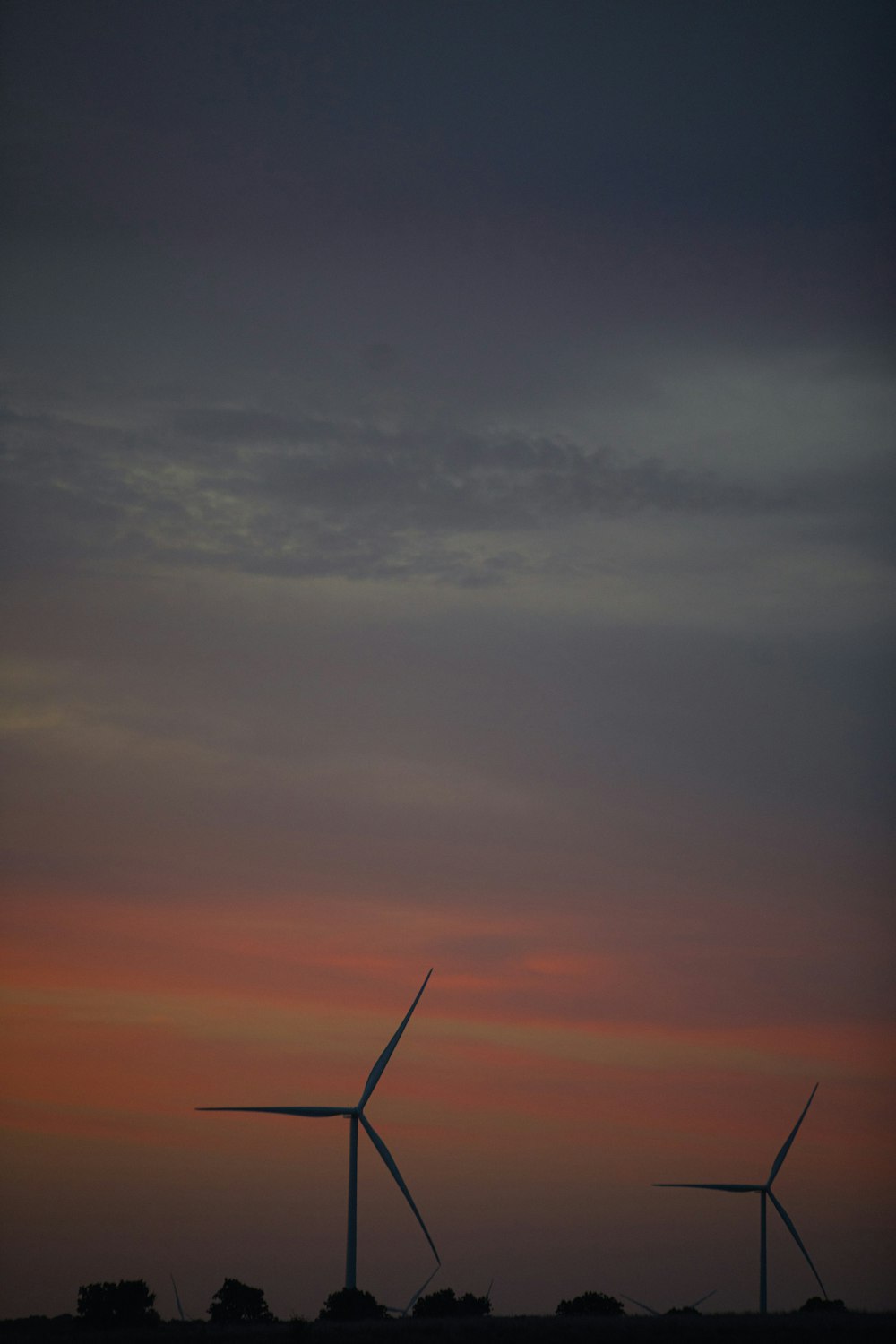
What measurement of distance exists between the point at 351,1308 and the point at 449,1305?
25428mm

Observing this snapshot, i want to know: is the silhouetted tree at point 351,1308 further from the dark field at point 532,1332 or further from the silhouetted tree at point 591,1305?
the silhouetted tree at point 591,1305

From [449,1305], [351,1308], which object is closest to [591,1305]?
[449,1305]

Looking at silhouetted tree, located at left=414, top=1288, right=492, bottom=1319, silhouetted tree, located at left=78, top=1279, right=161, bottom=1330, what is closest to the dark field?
silhouetted tree, located at left=78, top=1279, right=161, bottom=1330

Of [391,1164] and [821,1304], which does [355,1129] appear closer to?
[391,1164]

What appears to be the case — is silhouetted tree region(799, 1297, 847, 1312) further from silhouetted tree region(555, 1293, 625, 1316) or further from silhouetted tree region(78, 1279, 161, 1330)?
silhouetted tree region(78, 1279, 161, 1330)

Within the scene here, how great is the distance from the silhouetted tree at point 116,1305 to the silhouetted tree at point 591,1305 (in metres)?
42.0

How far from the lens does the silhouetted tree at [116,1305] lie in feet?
367

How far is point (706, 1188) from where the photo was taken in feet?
491

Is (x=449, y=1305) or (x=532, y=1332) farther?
(x=449, y=1305)

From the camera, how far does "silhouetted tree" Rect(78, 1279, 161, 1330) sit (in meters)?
112

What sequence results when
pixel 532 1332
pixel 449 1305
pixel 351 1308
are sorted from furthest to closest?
pixel 449 1305, pixel 351 1308, pixel 532 1332

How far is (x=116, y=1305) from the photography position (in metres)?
115

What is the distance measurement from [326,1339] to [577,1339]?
15.6 meters

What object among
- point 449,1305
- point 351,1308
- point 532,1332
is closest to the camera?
point 532,1332
